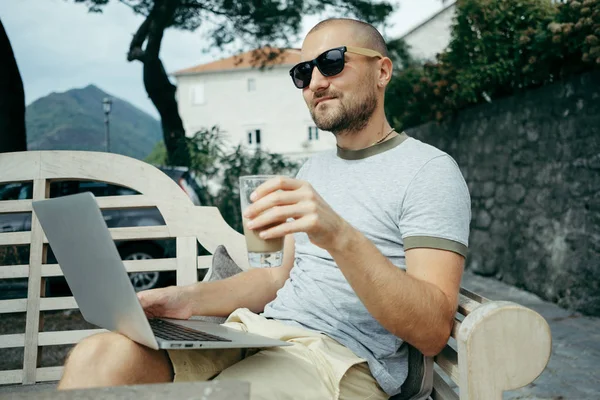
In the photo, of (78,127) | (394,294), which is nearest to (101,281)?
(394,294)

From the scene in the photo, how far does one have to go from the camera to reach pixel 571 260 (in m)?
5.29

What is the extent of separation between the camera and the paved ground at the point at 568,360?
3.35 m

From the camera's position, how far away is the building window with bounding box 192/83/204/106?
3944 centimetres

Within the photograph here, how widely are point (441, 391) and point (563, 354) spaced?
8.93 ft

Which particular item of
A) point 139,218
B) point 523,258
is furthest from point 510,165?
point 139,218

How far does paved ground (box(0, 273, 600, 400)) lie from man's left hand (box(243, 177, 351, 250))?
124 cm

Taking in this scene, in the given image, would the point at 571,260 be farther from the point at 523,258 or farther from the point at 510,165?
the point at 510,165

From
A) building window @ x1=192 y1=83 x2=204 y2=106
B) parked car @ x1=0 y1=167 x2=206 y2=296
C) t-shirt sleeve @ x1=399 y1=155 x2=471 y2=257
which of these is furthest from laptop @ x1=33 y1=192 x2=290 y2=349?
building window @ x1=192 y1=83 x2=204 y2=106

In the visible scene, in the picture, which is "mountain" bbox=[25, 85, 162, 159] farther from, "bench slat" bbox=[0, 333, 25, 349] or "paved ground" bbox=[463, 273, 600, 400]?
"paved ground" bbox=[463, 273, 600, 400]

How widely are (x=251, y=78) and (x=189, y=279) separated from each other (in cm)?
3737

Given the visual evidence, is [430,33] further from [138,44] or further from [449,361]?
[449,361]

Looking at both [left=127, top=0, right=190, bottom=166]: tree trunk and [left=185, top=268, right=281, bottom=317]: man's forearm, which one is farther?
[left=127, top=0, right=190, bottom=166]: tree trunk

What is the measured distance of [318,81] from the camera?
1991 millimetres

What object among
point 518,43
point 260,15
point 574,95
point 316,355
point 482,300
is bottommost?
point 316,355
